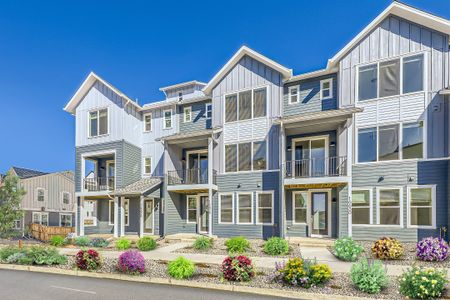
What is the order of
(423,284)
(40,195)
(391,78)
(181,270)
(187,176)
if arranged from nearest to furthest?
1. (423,284)
2. (181,270)
3. (391,78)
4. (187,176)
5. (40,195)

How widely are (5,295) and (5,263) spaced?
5.81m

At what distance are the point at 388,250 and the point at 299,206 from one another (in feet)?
20.4

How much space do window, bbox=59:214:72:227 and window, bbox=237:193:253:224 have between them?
92.6ft

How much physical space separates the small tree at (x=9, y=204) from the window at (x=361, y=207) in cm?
2416

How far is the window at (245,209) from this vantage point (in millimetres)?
17922

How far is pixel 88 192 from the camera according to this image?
21688 millimetres

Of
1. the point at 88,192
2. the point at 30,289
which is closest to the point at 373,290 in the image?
the point at 30,289

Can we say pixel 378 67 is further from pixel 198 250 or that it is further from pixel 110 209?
pixel 110 209

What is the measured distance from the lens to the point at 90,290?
874 centimetres

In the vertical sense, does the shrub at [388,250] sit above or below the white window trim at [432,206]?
below

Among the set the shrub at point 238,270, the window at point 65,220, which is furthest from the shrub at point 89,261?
the window at point 65,220

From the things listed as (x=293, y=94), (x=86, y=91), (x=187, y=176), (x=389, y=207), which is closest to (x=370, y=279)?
(x=389, y=207)

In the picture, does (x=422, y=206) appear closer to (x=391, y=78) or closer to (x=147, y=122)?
(x=391, y=78)

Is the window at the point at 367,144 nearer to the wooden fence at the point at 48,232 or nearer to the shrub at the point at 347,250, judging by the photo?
the shrub at the point at 347,250
